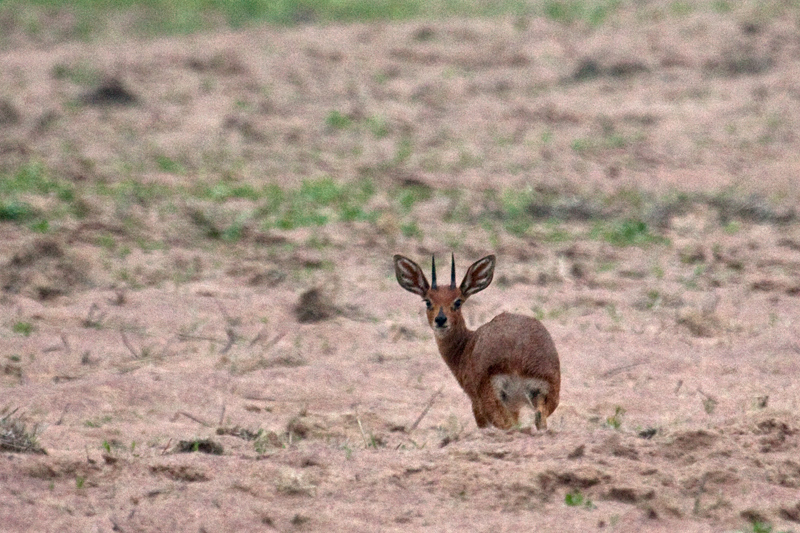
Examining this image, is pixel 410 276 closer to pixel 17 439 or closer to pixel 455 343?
pixel 455 343

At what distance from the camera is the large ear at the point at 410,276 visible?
6.66 meters

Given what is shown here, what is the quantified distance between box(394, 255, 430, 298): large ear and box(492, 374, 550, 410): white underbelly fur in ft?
3.08

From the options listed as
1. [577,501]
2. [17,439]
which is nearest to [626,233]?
[577,501]

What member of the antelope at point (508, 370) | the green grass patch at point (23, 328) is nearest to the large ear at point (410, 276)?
the antelope at point (508, 370)

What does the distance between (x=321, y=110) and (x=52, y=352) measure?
7.08 m

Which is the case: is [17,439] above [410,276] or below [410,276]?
below

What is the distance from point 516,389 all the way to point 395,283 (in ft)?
11.9

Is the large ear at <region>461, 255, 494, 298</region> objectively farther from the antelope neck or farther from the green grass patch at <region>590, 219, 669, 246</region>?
the green grass patch at <region>590, 219, 669, 246</region>

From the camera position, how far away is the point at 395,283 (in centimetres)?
934

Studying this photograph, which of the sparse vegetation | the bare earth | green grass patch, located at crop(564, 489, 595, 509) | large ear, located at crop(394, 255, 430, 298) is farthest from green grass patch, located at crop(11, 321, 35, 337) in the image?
green grass patch, located at crop(564, 489, 595, 509)

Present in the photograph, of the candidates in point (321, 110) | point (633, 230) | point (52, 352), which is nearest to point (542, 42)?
point (321, 110)

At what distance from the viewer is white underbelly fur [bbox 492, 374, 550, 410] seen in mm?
5746

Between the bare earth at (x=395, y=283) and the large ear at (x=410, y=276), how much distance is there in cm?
65

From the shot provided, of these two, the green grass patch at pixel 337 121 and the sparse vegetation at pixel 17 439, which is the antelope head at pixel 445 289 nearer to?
the sparse vegetation at pixel 17 439
